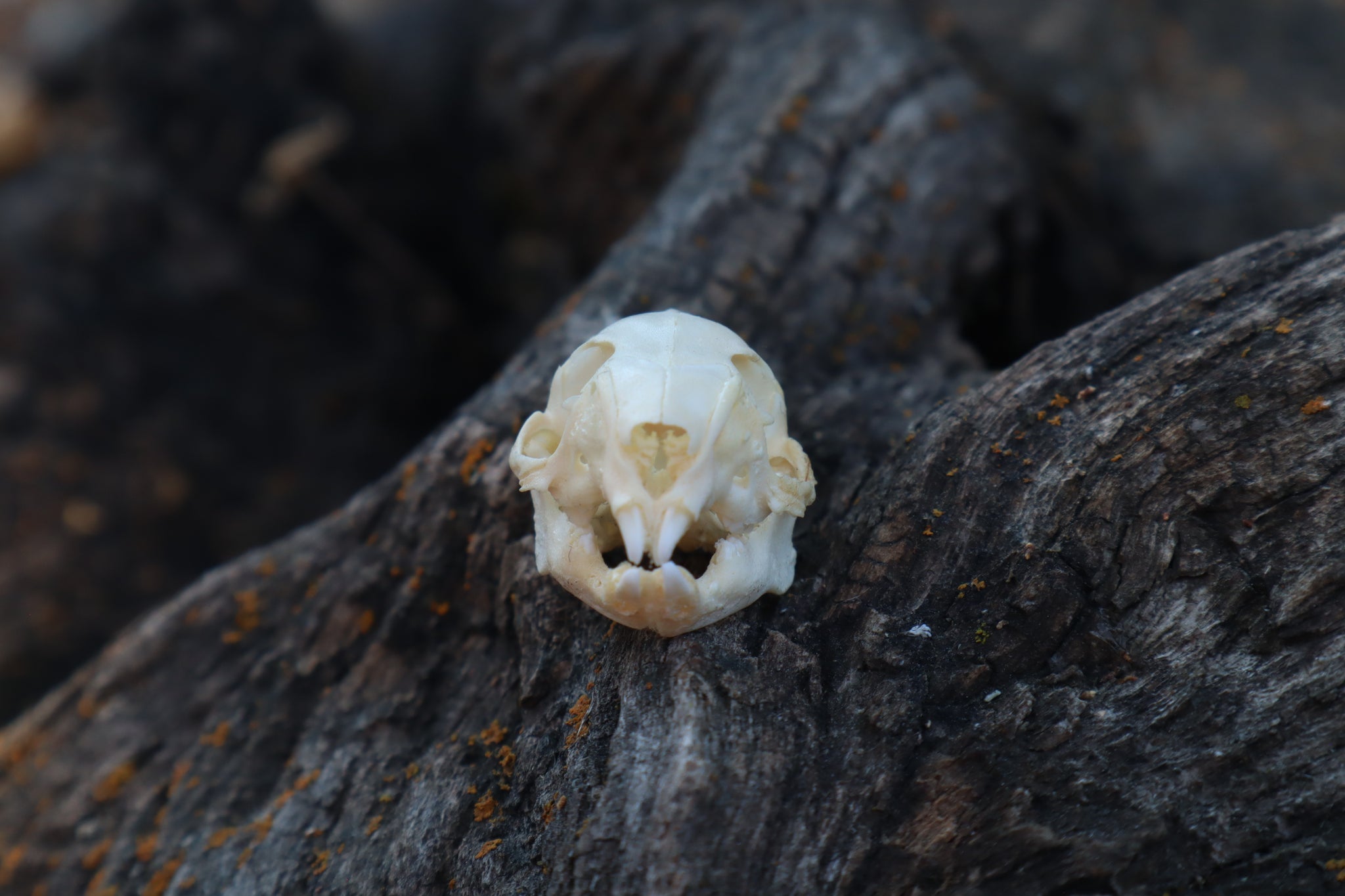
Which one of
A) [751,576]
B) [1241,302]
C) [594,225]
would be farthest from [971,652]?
[594,225]

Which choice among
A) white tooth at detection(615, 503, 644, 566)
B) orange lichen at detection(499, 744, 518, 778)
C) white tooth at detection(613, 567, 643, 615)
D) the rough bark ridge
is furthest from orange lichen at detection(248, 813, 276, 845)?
white tooth at detection(615, 503, 644, 566)

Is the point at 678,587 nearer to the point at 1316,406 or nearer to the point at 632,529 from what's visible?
the point at 632,529

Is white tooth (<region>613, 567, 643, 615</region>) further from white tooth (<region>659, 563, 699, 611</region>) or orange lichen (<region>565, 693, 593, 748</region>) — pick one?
orange lichen (<region>565, 693, 593, 748</region>)

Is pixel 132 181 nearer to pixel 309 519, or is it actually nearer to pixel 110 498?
pixel 110 498

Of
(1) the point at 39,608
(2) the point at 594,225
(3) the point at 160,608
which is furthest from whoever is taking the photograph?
(2) the point at 594,225

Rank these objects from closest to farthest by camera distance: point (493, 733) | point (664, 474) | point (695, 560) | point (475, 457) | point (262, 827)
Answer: point (664, 474)
point (695, 560)
point (493, 733)
point (262, 827)
point (475, 457)

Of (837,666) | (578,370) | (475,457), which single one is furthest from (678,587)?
(475,457)
